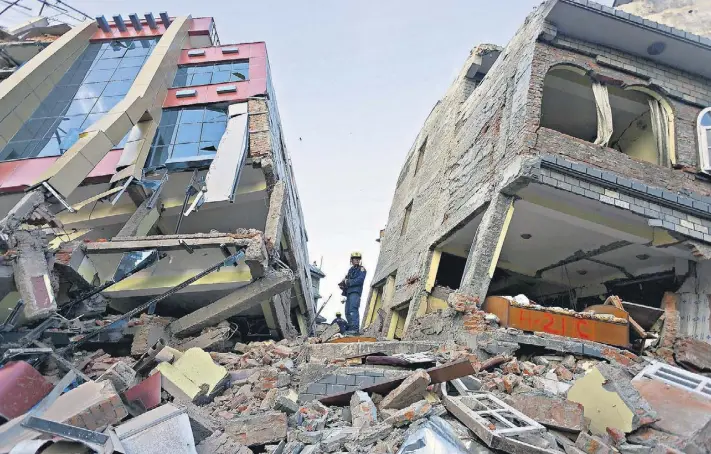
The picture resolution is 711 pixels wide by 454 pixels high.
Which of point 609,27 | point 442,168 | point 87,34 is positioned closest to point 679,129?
point 609,27

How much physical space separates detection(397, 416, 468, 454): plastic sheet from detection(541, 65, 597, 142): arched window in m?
7.47

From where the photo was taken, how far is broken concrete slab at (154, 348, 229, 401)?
201 inches

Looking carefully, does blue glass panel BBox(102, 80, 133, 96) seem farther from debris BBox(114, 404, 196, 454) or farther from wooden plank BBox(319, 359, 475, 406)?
wooden plank BBox(319, 359, 475, 406)

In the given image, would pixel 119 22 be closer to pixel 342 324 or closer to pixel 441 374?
pixel 342 324

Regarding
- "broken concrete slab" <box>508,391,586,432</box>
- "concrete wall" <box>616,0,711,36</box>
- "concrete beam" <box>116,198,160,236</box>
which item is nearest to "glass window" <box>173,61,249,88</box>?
"concrete beam" <box>116,198,160,236</box>

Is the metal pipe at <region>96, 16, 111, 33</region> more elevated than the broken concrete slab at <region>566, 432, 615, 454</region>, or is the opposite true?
the metal pipe at <region>96, 16, 111, 33</region>

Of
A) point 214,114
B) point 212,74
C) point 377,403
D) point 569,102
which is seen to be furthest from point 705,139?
point 212,74

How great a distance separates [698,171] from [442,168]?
18.9 ft

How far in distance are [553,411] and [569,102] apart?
8.17m

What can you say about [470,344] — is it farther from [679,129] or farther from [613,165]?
[679,129]

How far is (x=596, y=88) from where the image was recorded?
8.20 meters

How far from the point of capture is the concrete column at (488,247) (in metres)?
7.16

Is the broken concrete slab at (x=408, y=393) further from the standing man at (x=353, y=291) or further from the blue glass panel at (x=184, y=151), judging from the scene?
the blue glass panel at (x=184, y=151)

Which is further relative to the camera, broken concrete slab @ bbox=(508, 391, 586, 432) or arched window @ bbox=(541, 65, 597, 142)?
arched window @ bbox=(541, 65, 597, 142)
